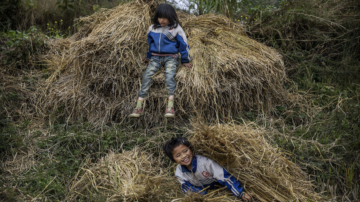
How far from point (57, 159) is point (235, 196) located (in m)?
1.91

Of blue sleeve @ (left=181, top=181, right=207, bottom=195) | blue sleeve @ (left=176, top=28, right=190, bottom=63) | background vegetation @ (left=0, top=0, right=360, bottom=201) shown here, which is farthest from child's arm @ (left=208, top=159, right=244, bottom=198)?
blue sleeve @ (left=176, top=28, right=190, bottom=63)

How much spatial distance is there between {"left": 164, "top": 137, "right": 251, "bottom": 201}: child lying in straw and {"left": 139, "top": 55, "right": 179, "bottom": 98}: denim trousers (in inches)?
41.3

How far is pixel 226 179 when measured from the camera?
2514mm

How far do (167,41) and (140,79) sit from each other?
591 mm

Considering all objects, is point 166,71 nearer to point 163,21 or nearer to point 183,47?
point 183,47

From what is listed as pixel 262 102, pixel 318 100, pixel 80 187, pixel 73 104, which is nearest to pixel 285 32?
pixel 318 100

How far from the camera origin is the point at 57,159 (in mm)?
3121

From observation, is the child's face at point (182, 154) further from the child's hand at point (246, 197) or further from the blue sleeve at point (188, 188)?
the child's hand at point (246, 197)

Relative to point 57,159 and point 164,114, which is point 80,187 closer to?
point 57,159

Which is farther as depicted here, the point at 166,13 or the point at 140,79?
the point at 140,79

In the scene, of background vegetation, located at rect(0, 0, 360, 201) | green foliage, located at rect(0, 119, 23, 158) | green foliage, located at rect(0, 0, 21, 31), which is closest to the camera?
background vegetation, located at rect(0, 0, 360, 201)

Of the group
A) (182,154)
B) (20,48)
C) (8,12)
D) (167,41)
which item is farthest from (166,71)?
(8,12)

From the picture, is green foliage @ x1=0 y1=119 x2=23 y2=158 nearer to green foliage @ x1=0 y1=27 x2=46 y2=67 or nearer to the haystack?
the haystack

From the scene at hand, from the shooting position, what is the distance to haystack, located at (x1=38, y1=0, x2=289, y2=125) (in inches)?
140
